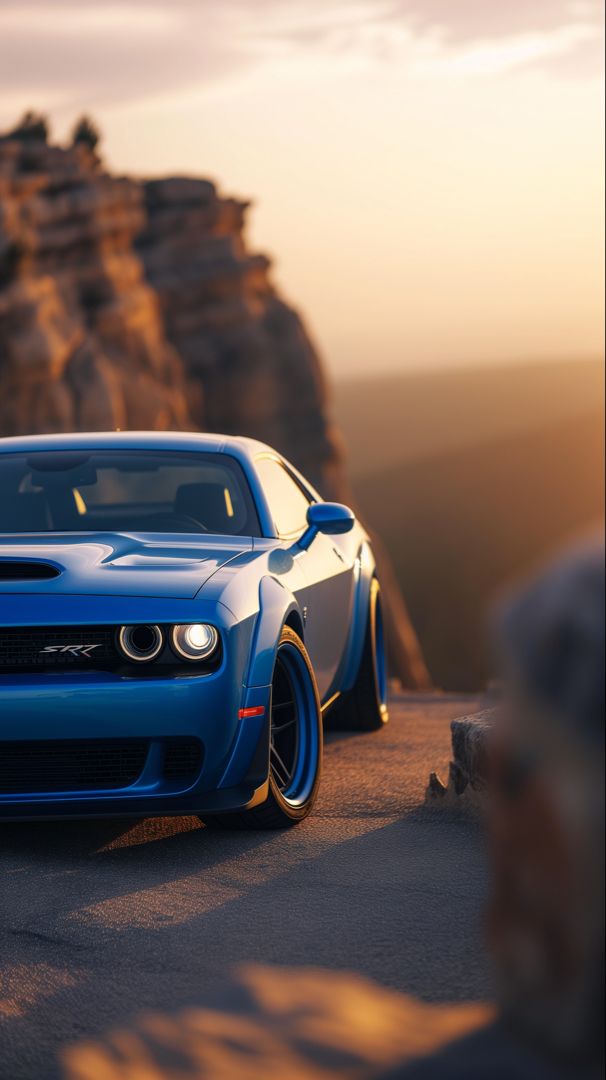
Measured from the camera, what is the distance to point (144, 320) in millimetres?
49062

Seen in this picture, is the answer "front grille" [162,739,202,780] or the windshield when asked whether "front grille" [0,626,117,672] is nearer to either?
"front grille" [162,739,202,780]

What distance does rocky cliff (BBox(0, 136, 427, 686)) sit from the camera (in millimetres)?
41062

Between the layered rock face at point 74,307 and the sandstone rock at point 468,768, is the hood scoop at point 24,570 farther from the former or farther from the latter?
the layered rock face at point 74,307

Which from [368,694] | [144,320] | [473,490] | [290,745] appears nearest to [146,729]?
[290,745]

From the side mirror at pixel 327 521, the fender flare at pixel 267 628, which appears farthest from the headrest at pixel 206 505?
the fender flare at pixel 267 628

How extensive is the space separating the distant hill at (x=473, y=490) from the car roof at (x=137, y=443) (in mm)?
79487

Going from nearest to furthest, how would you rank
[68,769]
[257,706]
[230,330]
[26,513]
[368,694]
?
[68,769], [257,706], [26,513], [368,694], [230,330]

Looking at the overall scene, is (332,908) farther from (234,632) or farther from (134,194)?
(134,194)

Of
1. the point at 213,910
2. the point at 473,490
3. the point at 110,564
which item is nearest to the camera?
the point at 213,910

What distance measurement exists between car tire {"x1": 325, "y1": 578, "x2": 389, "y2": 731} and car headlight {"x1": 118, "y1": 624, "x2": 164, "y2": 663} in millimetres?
2753

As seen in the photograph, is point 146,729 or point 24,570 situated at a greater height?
point 24,570

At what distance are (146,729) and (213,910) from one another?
678 mm

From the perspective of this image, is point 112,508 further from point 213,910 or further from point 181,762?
point 213,910

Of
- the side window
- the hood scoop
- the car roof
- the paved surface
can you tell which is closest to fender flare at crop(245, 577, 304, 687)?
the paved surface
